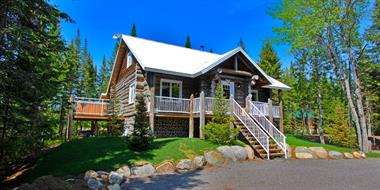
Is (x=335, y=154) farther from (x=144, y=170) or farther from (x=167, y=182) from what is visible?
(x=144, y=170)

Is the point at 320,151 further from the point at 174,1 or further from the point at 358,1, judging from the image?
the point at 174,1

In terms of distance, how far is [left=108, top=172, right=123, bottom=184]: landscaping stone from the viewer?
7.11m

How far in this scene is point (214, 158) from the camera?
10.1m

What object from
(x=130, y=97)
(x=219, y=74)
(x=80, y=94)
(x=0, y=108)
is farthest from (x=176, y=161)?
(x=80, y=94)

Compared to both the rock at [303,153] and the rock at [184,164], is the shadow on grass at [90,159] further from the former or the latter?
the rock at [303,153]

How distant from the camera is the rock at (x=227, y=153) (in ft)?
34.4

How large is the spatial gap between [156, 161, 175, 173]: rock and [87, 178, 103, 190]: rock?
235 cm

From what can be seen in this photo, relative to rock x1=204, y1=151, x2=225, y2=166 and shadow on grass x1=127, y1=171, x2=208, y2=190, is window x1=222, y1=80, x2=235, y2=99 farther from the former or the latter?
shadow on grass x1=127, y1=171, x2=208, y2=190

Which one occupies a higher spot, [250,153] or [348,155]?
[250,153]

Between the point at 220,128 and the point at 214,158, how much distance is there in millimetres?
1793

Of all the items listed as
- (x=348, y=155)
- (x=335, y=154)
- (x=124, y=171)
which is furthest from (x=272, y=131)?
(x=124, y=171)

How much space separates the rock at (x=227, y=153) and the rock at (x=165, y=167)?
2.68 metres

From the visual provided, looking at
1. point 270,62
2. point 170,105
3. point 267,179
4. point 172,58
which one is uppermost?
point 270,62

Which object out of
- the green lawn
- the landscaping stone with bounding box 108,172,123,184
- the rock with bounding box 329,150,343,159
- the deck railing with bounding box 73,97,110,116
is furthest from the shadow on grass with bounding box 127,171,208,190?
the deck railing with bounding box 73,97,110,116
